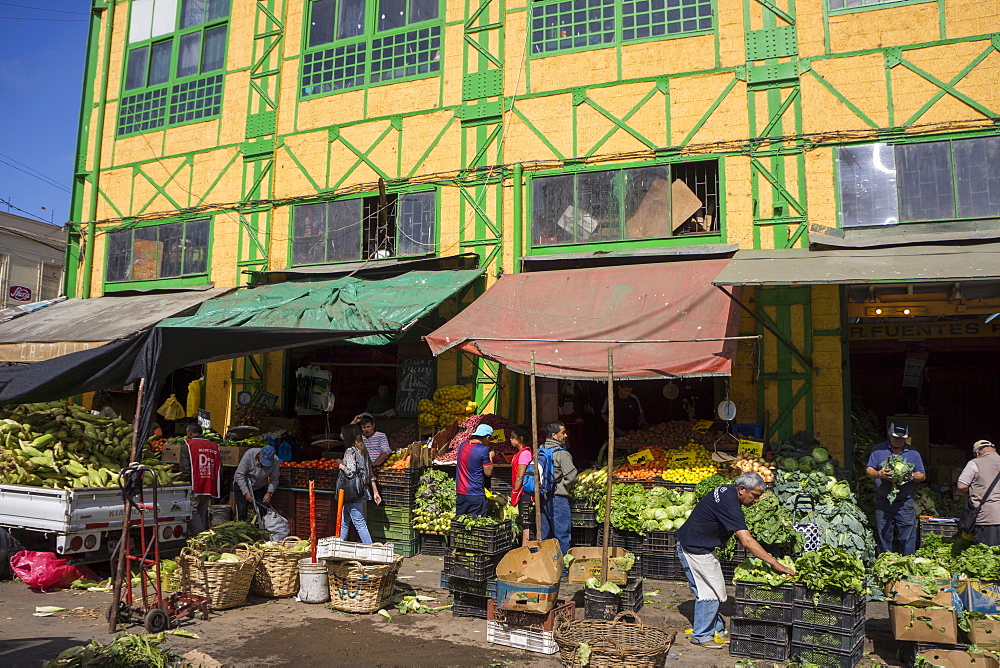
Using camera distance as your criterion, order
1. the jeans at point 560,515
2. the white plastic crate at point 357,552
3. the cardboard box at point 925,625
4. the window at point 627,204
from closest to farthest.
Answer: the cardboard box at point 925,625 < the white plastic crate at point 357,552 < the jeans at point 560,515 < the window at point 627,204

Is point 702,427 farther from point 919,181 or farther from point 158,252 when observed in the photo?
point 158,252

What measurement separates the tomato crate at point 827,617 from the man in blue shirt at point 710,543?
0.69 m

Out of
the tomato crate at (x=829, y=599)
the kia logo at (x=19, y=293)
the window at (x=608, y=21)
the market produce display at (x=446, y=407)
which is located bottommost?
the tomato crate at (x=829, y=599)

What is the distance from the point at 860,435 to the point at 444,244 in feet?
27.5

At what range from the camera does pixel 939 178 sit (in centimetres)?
1153

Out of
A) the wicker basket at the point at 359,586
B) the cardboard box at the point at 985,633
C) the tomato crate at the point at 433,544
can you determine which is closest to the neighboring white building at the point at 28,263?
the tomato crate at the point at 433,544

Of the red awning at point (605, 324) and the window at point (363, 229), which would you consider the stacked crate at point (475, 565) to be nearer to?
the red awning at point (605, 324)

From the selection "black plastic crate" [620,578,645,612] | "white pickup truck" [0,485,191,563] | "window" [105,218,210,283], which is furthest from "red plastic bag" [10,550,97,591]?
"window" [105,218,210,283]

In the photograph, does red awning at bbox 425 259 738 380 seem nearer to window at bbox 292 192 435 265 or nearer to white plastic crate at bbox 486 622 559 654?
window at bbox 292 192 435 265

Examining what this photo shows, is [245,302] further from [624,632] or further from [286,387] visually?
[624,632]

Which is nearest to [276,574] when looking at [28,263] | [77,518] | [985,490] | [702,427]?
[77,518]

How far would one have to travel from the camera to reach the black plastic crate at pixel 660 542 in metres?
9.30

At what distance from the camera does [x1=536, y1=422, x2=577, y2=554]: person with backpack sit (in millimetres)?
9438

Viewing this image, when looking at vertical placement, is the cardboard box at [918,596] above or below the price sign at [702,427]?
below
